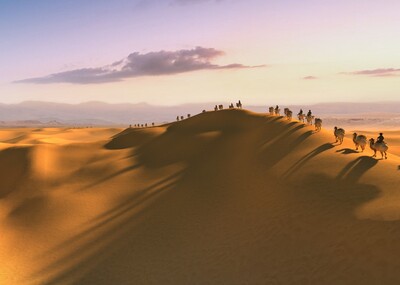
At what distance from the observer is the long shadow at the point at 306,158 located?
980 inches

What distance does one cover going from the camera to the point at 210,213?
2284 cm

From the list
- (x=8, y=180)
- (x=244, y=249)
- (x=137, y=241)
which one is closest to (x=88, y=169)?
(x=8, y=180)

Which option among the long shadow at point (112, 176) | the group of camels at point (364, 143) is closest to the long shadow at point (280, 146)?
the group of camels at point (364, 143)

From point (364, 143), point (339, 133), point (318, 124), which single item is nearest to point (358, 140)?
point (364, 143)

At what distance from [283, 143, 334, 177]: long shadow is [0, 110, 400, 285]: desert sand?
8 cm

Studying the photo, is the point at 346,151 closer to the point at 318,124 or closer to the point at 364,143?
the point at 364,143

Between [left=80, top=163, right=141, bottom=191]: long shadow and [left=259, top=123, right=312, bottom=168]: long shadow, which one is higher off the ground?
[left=259, top=123, right=312, bottom=168]: long shadow

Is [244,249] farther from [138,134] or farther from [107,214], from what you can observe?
[138,134]

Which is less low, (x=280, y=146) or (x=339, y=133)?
(x=339, y=133)

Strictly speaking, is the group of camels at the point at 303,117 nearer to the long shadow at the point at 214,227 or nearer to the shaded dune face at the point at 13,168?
the long shadow at the point at 214,227

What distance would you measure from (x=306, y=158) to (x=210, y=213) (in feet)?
27.8

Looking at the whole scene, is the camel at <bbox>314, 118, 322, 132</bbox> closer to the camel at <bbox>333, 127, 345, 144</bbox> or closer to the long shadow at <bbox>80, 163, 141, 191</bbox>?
the camel at <bbox>333, 127, 345, 144</bbox>

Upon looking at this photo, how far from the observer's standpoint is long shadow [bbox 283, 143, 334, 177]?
81.7ft

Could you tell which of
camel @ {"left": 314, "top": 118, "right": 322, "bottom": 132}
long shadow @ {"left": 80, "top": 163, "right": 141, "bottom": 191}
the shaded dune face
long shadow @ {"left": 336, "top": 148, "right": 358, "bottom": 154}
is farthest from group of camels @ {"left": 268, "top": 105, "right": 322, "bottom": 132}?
the shaded dune face
